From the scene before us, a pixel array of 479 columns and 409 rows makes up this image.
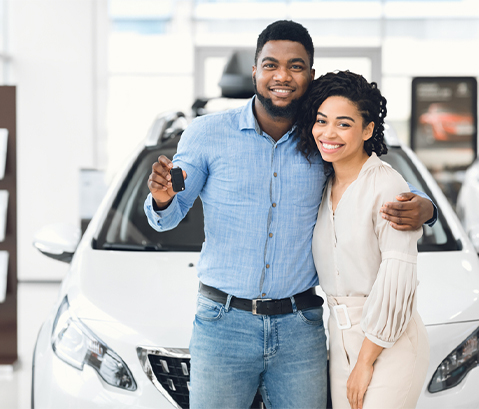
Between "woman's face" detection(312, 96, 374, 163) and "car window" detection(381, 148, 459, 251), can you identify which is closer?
"woman's face" detection(312, 96, 374, 163)

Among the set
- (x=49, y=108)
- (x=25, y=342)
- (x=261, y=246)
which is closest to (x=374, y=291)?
(x=261, y=246)

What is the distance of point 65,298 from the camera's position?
216cm

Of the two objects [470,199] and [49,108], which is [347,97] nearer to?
[470,199]

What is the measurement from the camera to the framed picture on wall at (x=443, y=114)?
7.41 metres

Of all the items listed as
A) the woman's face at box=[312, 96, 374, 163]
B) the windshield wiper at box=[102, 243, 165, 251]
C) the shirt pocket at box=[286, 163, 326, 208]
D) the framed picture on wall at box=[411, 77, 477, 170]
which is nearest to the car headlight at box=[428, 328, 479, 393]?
the shirt pocket at box=[286, 163, 326, 208]

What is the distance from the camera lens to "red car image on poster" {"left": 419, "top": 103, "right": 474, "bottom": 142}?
24.3 feet

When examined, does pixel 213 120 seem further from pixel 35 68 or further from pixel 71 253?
pixel 35 68

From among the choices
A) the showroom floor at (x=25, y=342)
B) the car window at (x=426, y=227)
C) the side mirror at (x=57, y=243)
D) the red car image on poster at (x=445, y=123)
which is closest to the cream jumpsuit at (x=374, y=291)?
the car window at (x=426, y=227)

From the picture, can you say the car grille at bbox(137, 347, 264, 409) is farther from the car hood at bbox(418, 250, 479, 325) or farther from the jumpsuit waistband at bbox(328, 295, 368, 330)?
the car hood at bbox(418, 250, 479, 325)

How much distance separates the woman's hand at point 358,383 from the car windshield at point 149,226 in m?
1.07

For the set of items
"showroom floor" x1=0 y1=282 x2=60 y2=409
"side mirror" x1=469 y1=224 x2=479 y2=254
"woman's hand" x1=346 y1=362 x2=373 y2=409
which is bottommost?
"showroom floor" x1=0 y1=282 x2=60 y2=409

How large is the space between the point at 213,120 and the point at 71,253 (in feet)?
3.91

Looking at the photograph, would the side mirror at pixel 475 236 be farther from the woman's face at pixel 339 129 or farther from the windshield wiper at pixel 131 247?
the windshield wiper at pixel 131 247

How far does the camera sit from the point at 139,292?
211cm
